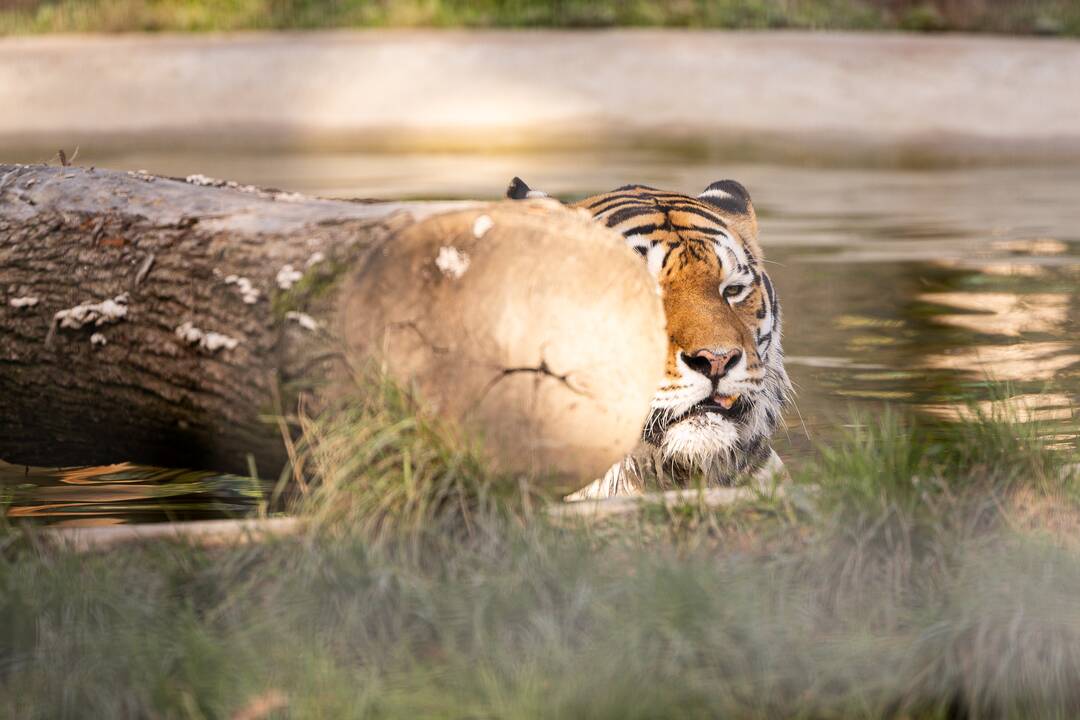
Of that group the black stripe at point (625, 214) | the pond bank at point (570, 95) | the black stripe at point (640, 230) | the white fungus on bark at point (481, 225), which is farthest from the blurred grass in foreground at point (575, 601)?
the pond bank at point (570, 95)

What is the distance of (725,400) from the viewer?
442cm

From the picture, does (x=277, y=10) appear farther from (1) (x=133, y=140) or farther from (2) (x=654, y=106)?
(2) (x=654, y=106)

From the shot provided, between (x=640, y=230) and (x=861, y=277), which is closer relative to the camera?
(x=640, y=230)

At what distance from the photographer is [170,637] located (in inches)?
124

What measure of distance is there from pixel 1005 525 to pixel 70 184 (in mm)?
2567

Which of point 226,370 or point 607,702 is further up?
point 226,370

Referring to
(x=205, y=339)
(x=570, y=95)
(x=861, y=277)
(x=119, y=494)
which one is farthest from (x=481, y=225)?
(x=570, y=95)

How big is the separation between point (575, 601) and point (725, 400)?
134cm

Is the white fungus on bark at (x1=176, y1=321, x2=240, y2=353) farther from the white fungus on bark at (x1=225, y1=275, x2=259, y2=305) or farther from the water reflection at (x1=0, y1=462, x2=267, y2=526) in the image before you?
the water reflection at (x1=0, y1=462, x2=267, y2=526)

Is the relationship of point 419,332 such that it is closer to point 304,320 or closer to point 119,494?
point 304,320

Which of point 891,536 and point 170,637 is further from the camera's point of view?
point 891,536

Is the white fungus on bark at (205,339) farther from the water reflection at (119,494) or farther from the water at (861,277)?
the water at (861,277)

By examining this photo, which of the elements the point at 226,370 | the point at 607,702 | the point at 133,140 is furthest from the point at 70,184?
the point at 133,140

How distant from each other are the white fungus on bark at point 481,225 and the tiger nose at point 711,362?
725 millimetres
